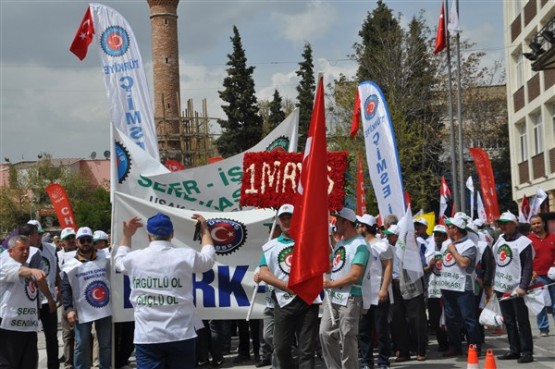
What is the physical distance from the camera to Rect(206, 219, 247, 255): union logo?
1057cm

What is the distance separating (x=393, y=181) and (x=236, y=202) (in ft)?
7.93

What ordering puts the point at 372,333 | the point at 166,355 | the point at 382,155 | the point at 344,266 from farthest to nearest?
the point at 382,155, the point at 372,333, the point at 344,266, the point at 166,355

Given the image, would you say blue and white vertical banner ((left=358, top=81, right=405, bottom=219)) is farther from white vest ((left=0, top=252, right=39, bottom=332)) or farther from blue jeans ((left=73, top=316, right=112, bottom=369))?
white vest ((left=0, top=252, right=39, bottom=332))

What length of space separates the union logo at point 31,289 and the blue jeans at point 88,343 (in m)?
1.15

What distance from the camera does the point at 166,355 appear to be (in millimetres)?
7445

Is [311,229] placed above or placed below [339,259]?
above

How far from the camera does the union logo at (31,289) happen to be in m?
8.89

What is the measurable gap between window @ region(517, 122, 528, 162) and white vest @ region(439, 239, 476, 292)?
2860cm

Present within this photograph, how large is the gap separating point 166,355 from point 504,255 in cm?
558

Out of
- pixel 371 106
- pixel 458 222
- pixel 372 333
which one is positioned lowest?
pixel 372 333

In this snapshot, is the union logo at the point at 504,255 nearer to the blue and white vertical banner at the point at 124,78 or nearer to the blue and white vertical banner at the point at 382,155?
the blue and white vertical banner at the point at 382,155

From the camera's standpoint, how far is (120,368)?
12180mm

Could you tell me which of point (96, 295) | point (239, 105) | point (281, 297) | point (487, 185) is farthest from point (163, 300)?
point (239, 105)

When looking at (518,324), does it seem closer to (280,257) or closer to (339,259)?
(339,259)
